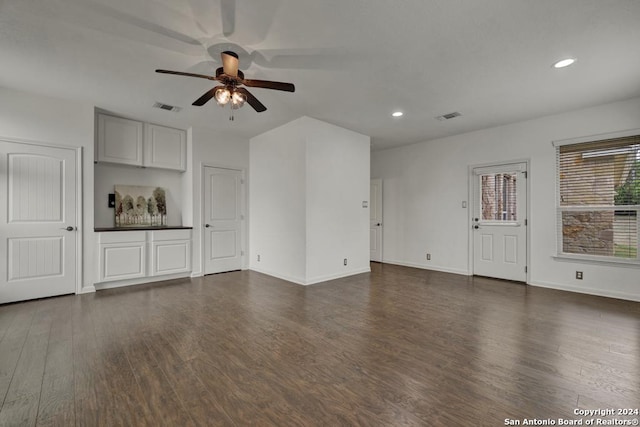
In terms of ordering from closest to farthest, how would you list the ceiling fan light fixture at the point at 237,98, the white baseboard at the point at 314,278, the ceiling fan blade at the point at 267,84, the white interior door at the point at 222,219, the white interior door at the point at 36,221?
the ceiling fan blade at the point at 267,84, the ceiling fan light fixture at the point at 237,98, the white interior door at the point at 36,221, the white baseboard at the point at 314,278, the white interior door at the point at 222,219

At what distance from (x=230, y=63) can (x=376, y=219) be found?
5095 millimetres

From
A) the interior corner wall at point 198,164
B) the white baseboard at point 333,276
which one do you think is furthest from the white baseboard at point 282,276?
the interior corner wall at point 198,164

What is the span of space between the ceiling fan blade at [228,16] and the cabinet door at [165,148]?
10.7ft

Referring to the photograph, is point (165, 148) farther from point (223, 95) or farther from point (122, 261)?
point (223, 95)

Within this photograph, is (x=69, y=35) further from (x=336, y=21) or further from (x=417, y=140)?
(x=417, y=140)

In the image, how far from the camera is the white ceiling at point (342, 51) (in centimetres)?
222

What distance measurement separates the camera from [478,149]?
17.6ft

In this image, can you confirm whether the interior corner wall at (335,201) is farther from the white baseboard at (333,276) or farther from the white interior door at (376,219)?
the white interior door at (376,219)

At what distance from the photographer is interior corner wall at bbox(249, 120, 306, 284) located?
4742 mm

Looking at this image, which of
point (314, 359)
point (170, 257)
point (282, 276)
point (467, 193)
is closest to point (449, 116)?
point (467, 193)

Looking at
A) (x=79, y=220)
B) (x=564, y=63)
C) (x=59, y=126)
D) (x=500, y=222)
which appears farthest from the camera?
(x=500, y=222)

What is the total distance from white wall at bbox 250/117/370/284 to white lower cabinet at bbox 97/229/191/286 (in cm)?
135

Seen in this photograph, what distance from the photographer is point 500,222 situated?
16.9 feet

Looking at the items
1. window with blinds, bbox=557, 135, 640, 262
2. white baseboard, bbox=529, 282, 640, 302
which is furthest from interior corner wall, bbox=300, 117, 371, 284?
window with blinds, bbox=557, 135, 640, 262
